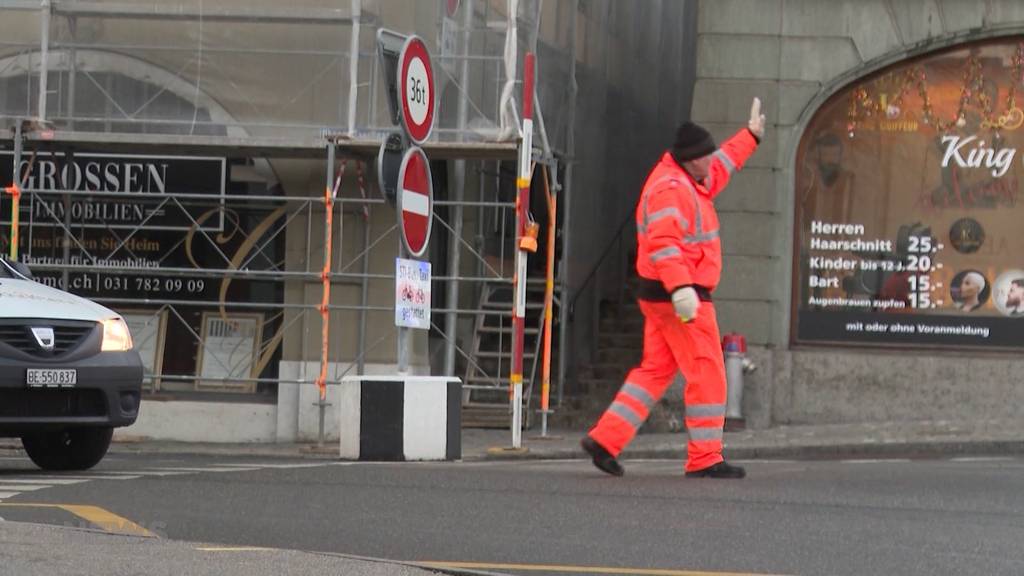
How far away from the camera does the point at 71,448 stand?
11281mm

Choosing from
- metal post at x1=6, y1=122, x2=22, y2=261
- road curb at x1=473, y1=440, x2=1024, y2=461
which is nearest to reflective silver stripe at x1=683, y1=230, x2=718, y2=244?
road curb at x1=473, y1=440, x2=1024, y2=461

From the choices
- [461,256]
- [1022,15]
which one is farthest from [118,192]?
[1022,15]

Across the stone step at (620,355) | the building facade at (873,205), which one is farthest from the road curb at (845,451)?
the stone step at (620,355)

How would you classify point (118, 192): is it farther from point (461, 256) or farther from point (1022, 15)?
point (1022, 15)

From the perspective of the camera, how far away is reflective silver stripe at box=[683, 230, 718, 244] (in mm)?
9953

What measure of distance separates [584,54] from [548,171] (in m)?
2.66

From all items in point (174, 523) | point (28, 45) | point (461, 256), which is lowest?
point (174, 523)

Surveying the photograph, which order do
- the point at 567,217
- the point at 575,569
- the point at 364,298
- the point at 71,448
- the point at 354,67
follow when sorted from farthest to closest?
the point at 567,217 < the point at 364,298 < the point at 354,67 < the point at 71,448 < the point at 575,569

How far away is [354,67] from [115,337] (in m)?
5.41

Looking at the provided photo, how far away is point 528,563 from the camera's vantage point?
674 cm

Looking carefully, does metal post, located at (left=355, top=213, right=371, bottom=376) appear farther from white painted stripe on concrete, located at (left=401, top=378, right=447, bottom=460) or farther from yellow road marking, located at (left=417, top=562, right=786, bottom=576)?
yellow road marking, located at (left=417, top=562, right=786, bottom=576)

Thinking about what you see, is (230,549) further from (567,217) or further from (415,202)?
(567,217)

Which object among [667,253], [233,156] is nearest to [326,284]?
[233,156]

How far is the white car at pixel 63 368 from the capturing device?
10.4 m
